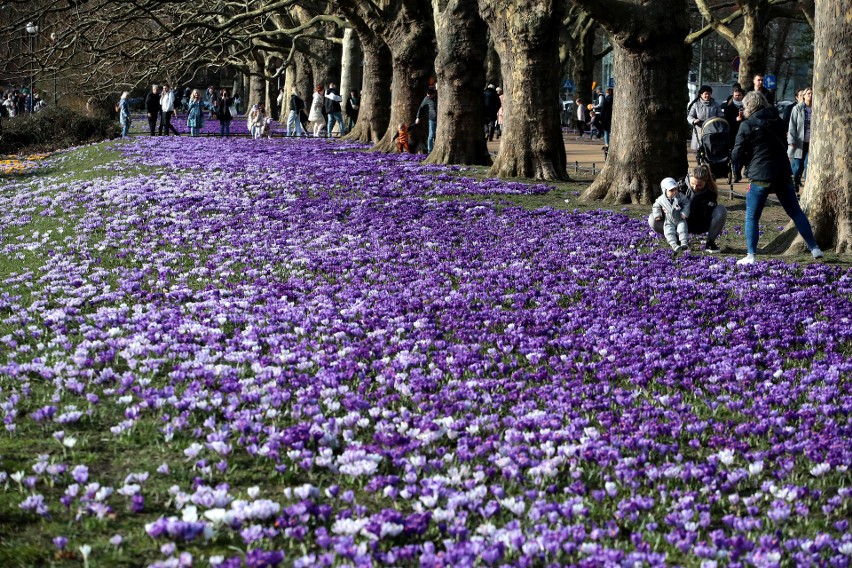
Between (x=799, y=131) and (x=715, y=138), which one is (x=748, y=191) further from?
(x=799, y=131)

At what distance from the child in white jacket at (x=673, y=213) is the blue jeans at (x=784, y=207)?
87 cm

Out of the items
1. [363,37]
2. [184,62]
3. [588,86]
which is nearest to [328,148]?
[363,37]

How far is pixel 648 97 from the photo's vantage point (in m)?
15.1

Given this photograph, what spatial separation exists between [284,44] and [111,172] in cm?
2030

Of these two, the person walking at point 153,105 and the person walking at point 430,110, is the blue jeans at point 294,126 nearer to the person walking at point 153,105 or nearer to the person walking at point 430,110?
the person walking at point 153,105

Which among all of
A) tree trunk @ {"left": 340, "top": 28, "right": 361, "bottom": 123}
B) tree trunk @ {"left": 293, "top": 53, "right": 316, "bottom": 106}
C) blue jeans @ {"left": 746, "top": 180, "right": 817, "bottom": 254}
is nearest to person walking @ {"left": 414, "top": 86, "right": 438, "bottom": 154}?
tree trunk @ {"left": 340, "top": 28, "right": 361, "bottom": 123}

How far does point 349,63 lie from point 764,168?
1018 inches

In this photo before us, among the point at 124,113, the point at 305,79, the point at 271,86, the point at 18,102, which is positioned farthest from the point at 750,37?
the point at 18,102

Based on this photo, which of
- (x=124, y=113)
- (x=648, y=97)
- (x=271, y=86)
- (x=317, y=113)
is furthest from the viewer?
(x=271, y=86)

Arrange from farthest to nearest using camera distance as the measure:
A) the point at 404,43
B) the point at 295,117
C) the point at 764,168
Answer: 1. the point at 295,117
2. the point at 404,43
3. the point at 764,168

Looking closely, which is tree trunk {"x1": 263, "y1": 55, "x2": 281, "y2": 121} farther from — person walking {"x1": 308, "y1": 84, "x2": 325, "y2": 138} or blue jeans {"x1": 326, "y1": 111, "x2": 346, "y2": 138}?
person walking {"x1": 308, "y1": 84, "x2": 325, "y2": 138}

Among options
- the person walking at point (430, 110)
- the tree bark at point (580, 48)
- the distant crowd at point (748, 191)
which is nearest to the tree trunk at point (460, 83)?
the person walking at point (430, 110)

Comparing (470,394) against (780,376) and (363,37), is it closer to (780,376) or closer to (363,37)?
(780,376)

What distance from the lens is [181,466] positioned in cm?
508
